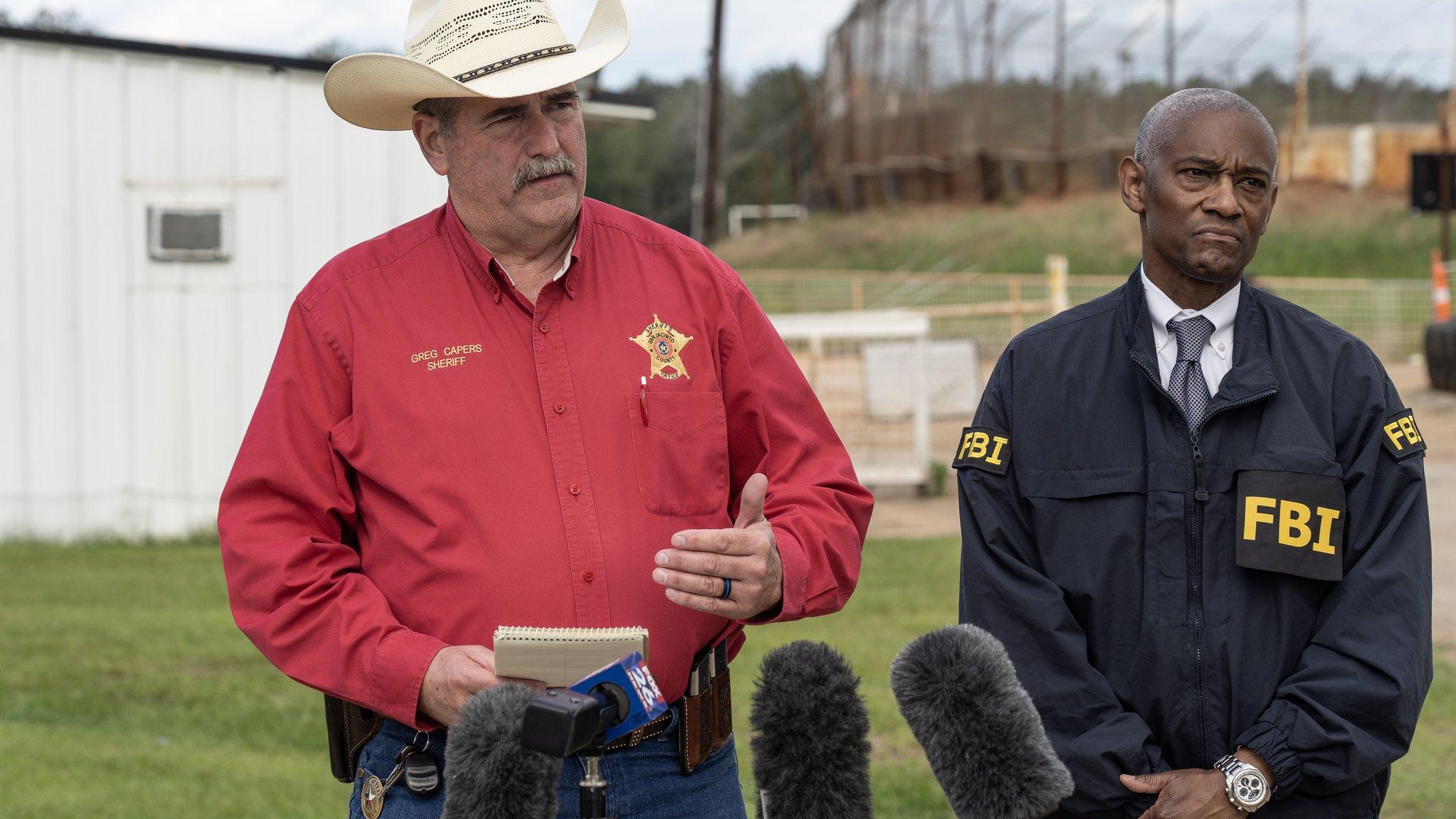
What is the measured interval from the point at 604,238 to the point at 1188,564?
1280 mm

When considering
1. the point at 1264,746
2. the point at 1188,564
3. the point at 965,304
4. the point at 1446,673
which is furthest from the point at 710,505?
the point at 965,304

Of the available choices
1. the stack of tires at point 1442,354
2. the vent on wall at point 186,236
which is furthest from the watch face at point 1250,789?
the stack of tires at point 1442,354

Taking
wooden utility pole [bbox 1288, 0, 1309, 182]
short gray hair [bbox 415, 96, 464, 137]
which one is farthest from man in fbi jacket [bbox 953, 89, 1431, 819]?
wooden utility pole [bbox 1288, 0, 1309, 182]

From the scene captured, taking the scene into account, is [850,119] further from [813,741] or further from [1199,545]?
[813,741]

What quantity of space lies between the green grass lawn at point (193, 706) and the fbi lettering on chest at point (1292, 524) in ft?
9.88

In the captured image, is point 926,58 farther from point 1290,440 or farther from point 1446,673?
point 1290,440

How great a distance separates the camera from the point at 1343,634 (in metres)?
2.54

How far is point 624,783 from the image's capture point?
8.65ft

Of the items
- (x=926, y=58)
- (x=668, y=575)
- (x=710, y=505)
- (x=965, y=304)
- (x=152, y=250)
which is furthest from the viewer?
(x=926, y=58)

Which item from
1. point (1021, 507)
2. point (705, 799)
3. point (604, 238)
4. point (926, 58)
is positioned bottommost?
point (705, 799)

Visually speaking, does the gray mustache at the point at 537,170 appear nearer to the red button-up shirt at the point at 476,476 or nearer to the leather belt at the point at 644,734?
the red button-up shirt at the point at 476,476

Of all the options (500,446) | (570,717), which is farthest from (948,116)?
(570,717)

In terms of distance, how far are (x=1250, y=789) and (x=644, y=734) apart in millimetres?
1066

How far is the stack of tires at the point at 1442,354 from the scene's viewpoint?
59.5ft
